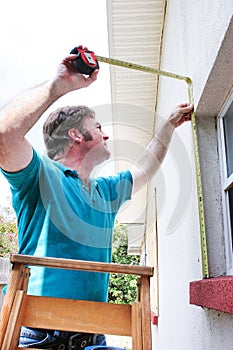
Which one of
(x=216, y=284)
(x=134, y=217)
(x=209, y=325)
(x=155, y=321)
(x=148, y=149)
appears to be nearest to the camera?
(x=216, y=284)

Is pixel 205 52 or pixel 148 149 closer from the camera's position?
pixel 205 52

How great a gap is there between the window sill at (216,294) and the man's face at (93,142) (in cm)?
94

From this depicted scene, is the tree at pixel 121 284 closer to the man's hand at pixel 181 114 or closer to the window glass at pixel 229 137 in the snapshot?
the man's hand at pixel 181 114

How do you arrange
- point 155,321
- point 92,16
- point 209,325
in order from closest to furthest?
point 209,325 → point 92,16 → point 155,321

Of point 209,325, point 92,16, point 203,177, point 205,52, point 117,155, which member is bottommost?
point 209,325

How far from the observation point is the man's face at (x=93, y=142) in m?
1.96

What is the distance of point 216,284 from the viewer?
103cm

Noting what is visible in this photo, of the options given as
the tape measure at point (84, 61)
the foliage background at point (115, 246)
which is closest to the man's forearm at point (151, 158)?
the tape measure at point (84, 61)

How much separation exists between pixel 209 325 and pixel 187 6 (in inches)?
60.2

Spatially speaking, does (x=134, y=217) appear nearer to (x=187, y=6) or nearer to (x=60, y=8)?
(x=60, y=8)

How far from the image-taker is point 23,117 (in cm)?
116

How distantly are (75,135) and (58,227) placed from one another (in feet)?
2.21

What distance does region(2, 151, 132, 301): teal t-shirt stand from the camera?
4.56 feet

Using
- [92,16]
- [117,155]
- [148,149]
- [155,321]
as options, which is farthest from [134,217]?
[148,149]
